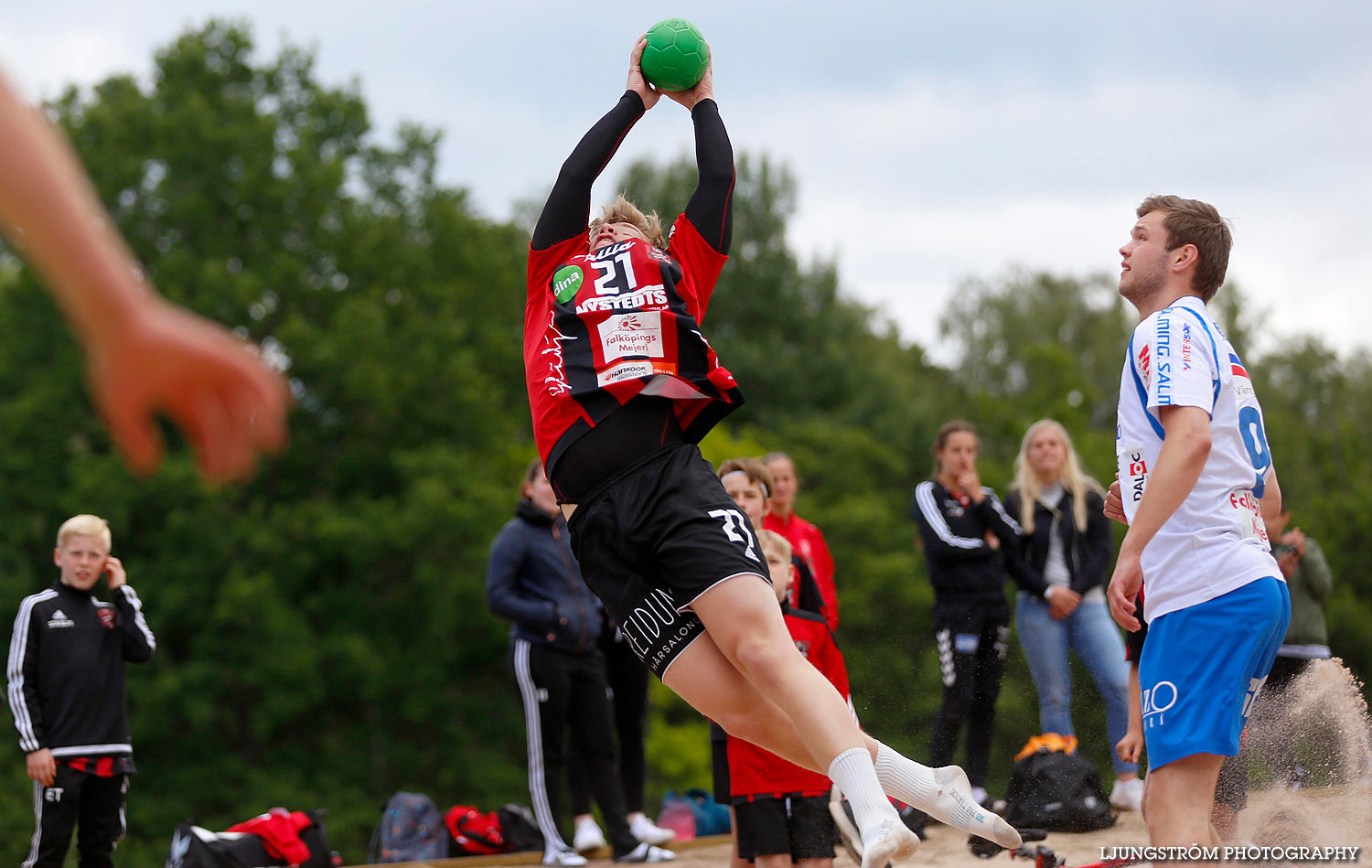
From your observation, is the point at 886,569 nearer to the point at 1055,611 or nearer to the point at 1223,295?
the point at 1223,295

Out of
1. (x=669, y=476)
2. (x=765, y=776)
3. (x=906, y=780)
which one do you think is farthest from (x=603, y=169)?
(x=765, y=776)

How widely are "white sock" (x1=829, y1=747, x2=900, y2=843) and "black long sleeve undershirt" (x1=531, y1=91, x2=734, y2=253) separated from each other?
1.69m

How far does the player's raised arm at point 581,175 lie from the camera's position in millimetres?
3953

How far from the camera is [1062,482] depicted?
7.85m

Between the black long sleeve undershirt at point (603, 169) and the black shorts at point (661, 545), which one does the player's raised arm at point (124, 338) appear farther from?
the black long sleeve undershirt at point (603, 169)

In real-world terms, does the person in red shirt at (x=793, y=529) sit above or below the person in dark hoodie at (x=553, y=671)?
above

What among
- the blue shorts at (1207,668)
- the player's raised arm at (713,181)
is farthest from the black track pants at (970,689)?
the player's raised arm at (713,181)

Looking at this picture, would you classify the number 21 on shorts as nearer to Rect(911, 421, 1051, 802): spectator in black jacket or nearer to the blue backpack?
Rect(911, 421, 1051, 802): spectator in black jacket

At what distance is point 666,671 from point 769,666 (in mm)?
478

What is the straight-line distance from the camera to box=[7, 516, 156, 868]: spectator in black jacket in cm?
633

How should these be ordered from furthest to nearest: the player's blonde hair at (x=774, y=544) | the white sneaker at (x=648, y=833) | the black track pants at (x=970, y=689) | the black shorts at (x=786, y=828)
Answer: the white sneaker at (x=648, y=833) → the black track pants at (x=970, y=689) → the player's blonde hair at (x=774, y=544) → the black shorts at (x=786, y=828)

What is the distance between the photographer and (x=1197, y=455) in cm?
338

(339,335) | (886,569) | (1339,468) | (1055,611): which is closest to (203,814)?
(339,335)

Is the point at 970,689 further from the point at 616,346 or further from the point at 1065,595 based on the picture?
the point at 616,346
